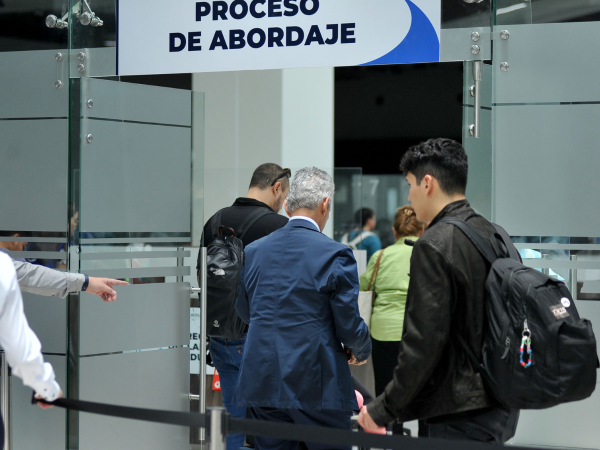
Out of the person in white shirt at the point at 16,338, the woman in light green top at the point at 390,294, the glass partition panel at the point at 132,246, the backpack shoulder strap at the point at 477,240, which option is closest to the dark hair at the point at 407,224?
the woman in light green top at the point at 390,294

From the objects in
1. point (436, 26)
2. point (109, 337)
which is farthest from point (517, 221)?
point (109, 337)

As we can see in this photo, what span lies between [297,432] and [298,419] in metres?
0.53

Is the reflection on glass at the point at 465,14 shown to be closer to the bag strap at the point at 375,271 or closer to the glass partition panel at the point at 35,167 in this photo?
the bag strap at the point at 375,271

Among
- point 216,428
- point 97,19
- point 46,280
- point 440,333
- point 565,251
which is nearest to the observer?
point 440,333

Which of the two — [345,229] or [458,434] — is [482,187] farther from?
[345,229]

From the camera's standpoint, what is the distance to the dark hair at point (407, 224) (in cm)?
513

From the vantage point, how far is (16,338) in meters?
2.03

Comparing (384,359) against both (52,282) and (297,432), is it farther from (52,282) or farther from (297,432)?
(297,432)

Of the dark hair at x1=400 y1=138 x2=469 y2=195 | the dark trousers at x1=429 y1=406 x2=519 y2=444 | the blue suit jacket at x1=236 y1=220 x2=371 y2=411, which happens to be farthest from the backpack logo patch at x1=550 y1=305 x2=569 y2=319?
the blue suit jacket at x1=236 y1=220 x2=371 y2=411

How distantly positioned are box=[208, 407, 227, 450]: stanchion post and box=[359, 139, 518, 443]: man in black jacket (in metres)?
0.43

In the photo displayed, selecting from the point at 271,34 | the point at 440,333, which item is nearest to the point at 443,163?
the point at 440,333

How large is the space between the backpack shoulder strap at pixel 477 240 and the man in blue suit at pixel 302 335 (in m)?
0.60

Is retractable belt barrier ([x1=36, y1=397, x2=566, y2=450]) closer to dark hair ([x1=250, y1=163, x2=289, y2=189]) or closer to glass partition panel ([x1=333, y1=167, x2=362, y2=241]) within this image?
dark hair ([x1=250, y1=163, x2=289, y2=189])

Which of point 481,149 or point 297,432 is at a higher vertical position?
point 481,149
